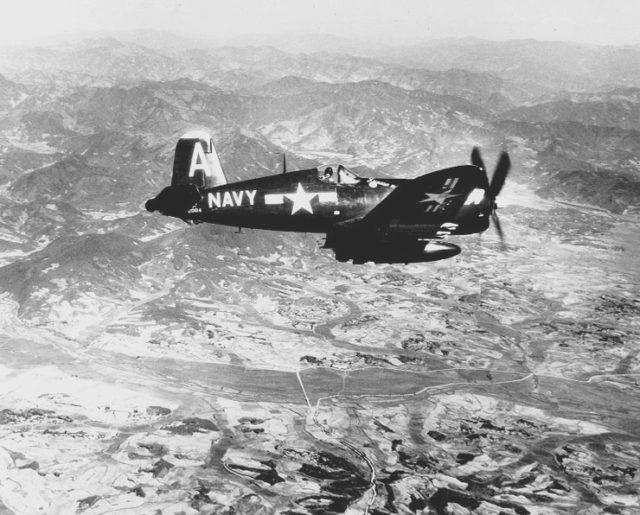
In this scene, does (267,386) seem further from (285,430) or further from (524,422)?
(524,422)

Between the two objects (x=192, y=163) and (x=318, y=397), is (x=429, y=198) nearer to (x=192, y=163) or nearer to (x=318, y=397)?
(x=192, y=163)

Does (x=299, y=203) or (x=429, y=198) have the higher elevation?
(x=429, y=198)

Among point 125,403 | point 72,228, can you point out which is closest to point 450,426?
point 125,403

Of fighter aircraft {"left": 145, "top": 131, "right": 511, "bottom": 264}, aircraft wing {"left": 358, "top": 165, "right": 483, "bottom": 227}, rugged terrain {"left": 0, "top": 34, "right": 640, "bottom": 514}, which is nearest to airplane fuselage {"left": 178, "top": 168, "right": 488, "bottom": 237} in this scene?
fighter aircraft {"left": 145, "top": 131, "right": 511, "bottom": 264}

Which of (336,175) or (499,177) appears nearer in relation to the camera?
(336,175)

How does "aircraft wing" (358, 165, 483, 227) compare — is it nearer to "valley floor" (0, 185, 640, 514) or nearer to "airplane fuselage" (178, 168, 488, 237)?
"airplane fuselage" (178, 168, 488, 237)

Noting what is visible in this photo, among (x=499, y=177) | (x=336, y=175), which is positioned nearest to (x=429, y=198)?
(x=336, y=175)

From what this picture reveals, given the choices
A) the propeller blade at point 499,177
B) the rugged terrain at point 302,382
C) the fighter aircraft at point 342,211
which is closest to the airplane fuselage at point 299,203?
the fighter aircraft at point 342,211
